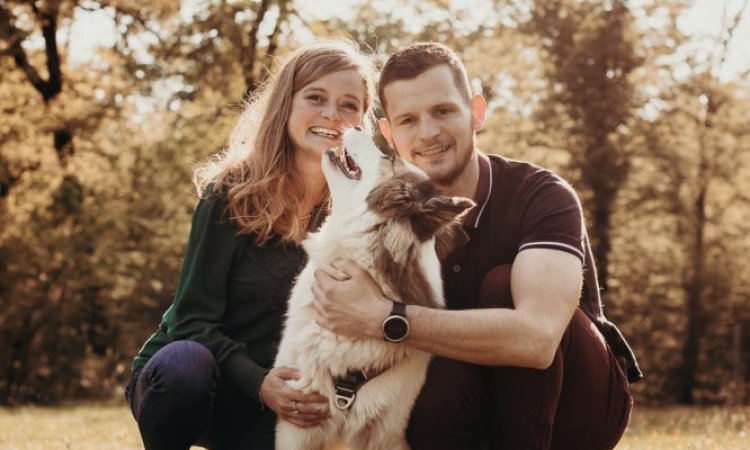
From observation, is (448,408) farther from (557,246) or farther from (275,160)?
(275,160)

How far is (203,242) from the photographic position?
13.3ft

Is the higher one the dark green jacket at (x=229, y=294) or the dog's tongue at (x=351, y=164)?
the dog's tongue at (x=351, y=164)

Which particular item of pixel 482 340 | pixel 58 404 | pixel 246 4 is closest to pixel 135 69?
pixel 246 4

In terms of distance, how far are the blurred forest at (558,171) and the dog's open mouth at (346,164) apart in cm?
1237

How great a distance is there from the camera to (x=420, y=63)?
4.03m

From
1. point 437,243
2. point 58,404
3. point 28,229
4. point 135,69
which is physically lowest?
point 58,404

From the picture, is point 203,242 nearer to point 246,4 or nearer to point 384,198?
point 384,198

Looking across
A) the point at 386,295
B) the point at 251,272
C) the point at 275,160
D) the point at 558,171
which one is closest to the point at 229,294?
the point at 251,272

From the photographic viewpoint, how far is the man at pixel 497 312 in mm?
3316

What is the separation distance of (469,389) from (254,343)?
1205 mm

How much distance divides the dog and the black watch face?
0.15 metres

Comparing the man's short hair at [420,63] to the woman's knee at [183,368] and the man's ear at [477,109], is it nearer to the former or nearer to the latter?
the man's ear at [477,109]

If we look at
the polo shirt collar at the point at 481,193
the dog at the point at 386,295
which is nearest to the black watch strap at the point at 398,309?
the dog at the point at 386,295

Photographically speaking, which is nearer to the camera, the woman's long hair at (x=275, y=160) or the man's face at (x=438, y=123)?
the man's face at (x=438, y=123)
